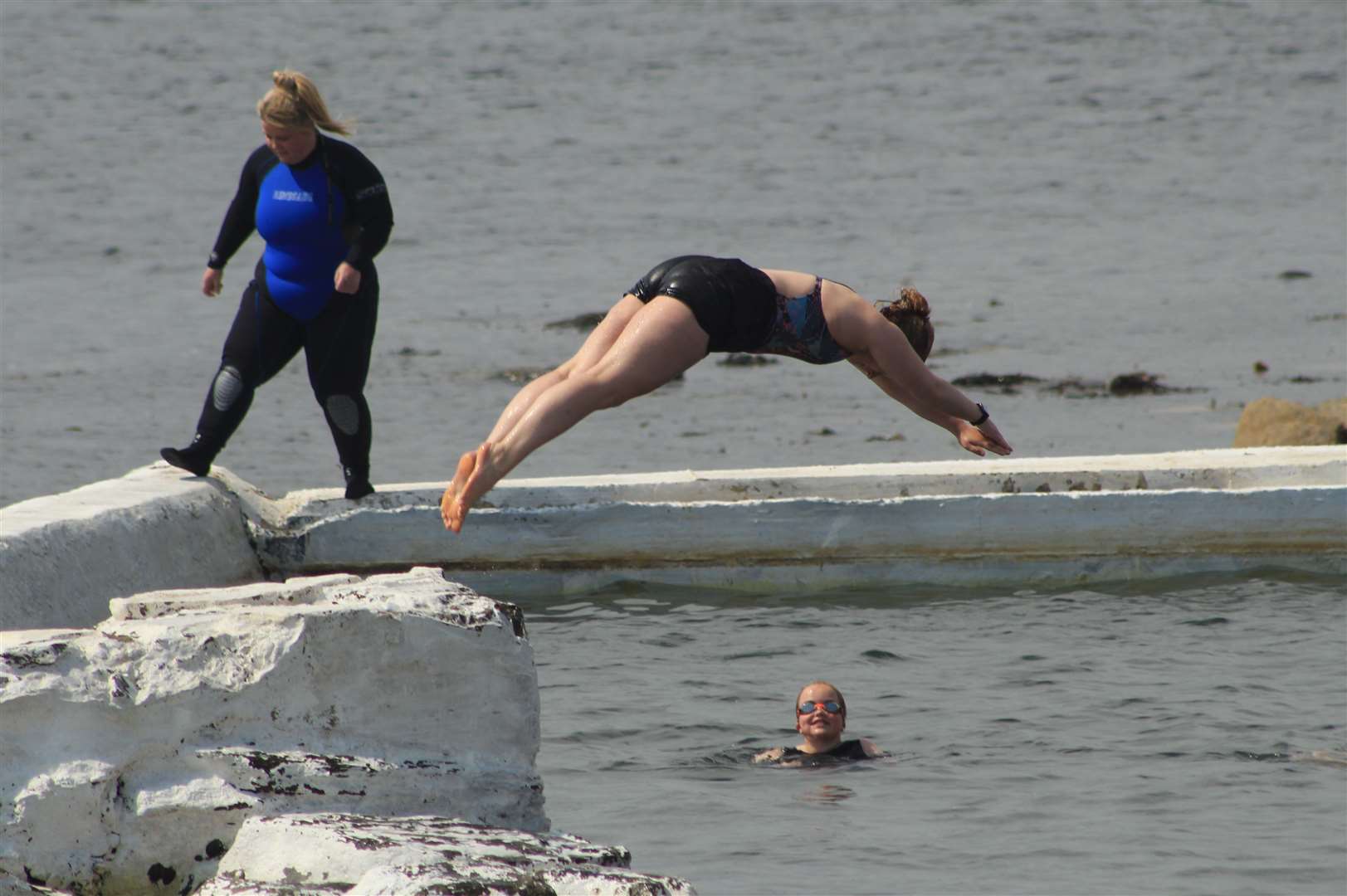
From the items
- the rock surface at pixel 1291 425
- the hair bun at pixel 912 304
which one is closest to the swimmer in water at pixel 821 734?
the hair bun at pixel 912 304

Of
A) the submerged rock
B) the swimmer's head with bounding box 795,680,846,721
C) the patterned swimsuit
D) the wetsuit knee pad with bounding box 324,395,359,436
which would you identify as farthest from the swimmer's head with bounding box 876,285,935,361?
the submerged rock

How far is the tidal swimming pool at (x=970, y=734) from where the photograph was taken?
6363 millimetres

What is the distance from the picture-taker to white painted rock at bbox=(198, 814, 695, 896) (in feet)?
15.1

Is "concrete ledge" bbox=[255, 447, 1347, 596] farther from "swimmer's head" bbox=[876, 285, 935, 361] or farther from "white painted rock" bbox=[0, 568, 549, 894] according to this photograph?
"white painted rock" bbox=[0, 568, 549, 894]

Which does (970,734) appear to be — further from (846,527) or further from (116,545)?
(116,545)

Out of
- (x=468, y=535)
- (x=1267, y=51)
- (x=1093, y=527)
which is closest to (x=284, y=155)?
(x=468, y=535)

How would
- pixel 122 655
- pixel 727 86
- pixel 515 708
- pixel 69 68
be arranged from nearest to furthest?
1. pixel 122 655
2. pixel 515 708
3. pixel 727 86
4. pixel 69 68

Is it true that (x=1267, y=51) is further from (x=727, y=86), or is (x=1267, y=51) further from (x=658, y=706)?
(x=658, y=706)

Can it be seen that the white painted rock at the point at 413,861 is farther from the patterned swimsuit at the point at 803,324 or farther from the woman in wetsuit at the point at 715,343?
the patterned swimsuit at the point at 803,324

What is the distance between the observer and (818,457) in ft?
48.2

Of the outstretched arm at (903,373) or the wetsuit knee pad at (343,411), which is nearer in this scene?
the outstretched arm at (903,373)

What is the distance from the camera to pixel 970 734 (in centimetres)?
779

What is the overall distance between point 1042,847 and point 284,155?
449 centimetres

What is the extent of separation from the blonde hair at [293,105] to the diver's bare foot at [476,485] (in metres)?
2.70
